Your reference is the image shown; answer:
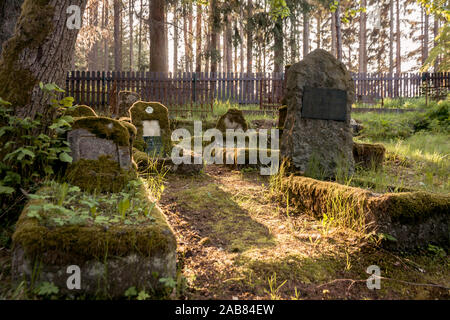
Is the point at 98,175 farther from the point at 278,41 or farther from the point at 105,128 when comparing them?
the point at 278,41

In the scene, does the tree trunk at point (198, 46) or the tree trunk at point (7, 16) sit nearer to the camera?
the tree trunk at point (7, 16)

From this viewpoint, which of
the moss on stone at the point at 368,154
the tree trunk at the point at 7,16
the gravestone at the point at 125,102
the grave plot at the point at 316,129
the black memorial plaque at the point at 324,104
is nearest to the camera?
the grave plot at the point at 316,129

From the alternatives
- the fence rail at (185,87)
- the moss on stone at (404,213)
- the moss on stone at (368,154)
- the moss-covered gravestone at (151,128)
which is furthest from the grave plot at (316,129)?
the fence rail at (185,87)

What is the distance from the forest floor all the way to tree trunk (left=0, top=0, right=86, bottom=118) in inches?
72.2

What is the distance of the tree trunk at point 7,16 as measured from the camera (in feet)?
14.6

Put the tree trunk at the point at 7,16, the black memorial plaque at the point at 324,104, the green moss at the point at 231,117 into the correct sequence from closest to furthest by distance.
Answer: the black memorial plaque at the point at 324,104, the tree trunk at the point at 7,16, the green moss at the point at 231,117

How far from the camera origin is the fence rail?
38.9ft

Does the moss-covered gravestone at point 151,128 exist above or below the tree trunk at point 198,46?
below

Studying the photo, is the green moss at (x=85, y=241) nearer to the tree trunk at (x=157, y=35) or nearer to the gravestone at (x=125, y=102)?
the gravestone at (x=125, y=102)

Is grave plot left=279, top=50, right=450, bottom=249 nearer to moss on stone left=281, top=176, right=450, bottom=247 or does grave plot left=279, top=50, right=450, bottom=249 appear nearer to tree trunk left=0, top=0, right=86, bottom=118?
moss on stone left=281, top=176, right=450, bottom=247

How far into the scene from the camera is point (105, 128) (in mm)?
3217

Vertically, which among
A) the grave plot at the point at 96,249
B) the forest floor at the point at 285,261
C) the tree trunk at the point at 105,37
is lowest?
the forest floor at the point at 285,261

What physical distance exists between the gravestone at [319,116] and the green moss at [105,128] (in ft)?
7.52
